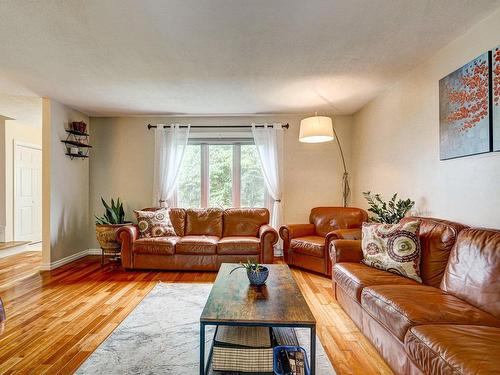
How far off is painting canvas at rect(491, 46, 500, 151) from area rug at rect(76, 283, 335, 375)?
6.42 ft

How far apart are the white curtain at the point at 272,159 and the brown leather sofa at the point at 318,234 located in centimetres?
57

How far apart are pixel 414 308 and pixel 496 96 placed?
162 cm

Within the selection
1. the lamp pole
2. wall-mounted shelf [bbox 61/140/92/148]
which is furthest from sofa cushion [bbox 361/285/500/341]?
wall-mounted shelf [bbox 61/140/92/148]

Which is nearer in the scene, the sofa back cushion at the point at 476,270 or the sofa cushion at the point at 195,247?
the sofa back cushion at the point at 476,270

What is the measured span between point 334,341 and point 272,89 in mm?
2853

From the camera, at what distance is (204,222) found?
445 centimetres

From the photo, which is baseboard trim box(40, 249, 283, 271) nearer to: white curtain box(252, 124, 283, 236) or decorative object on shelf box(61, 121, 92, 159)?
white curtain box(252, 124, 283, 236)

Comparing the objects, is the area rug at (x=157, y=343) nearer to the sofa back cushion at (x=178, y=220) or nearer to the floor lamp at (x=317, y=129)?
the sofa back cushion at (x=178, y=220)

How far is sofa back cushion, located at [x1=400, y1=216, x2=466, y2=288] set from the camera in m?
2.21

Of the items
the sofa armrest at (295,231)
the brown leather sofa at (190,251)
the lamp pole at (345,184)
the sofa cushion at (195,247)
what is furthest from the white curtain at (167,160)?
the lamp pole at (345,184)

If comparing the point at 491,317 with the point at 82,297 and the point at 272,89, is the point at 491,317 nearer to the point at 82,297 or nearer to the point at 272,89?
the point at 272,89

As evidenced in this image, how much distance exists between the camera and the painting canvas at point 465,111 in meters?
2.12

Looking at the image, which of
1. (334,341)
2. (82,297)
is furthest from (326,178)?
(82,297)

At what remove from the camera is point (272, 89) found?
11.8 feet
